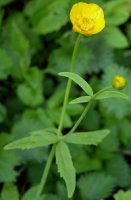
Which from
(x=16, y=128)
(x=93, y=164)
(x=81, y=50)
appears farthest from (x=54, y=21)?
(x=93, y=164)

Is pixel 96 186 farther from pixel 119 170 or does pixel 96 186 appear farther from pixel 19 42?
pixel 19 42

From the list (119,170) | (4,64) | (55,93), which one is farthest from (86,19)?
(119,170)

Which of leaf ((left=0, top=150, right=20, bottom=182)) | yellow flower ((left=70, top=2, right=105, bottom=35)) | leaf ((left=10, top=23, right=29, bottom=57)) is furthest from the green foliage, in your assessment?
leaf ((left=0, top=150, right=20, bottom=182))

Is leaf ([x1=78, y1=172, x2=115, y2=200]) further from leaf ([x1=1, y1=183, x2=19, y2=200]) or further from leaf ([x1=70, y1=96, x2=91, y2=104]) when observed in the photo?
leaf ([x1=70, y1=96, x2=91, y2=104])

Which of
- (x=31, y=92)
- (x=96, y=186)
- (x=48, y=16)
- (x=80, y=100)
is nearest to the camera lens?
(x=80, y=100)

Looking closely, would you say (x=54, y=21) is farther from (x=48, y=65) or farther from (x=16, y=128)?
(x=16, y=128)

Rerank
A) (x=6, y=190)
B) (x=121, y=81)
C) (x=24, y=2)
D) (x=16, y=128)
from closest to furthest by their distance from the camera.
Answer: (x=121, y=81)
(x=6, y=190)
(x=16, y=128)
(x=24, y=2)
